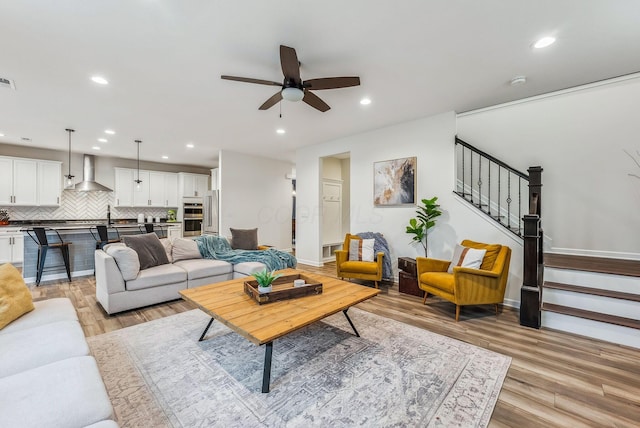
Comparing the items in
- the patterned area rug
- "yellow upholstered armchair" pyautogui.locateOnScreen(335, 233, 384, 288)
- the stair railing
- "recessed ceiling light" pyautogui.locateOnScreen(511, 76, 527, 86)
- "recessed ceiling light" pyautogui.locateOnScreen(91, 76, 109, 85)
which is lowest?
the patterned area rug

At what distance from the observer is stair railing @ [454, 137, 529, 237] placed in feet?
13.5

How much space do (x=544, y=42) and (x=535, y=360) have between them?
9.26 feet

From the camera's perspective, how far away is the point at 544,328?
2893 mm

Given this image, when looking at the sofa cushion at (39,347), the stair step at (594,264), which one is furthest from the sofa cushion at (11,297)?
the stair step at (594,264)

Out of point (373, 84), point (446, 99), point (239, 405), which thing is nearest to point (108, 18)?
point (373, 84)

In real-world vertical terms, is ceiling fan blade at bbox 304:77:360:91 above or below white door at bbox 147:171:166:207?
above

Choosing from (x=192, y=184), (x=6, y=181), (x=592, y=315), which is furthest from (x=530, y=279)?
(x=6, y=181)

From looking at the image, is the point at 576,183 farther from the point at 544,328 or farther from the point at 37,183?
the point at 37,183

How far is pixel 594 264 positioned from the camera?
3.20 metres

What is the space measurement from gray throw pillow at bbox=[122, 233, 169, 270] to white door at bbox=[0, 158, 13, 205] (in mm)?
4919

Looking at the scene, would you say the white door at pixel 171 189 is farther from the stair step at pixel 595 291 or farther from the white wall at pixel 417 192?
the stair step at pixel 595 291

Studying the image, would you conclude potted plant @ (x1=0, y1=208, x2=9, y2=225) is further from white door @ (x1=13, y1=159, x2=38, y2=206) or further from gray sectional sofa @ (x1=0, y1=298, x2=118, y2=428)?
gray sectional sofa @ (x1=0, y1=298, x2=118, y2=428)

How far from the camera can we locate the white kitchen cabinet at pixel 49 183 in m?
6.38

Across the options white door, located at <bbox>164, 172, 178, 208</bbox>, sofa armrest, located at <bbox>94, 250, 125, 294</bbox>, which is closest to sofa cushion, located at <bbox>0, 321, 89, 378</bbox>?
sofa armrest, located at <bbox>94, 250, 125, 294</bbox>
